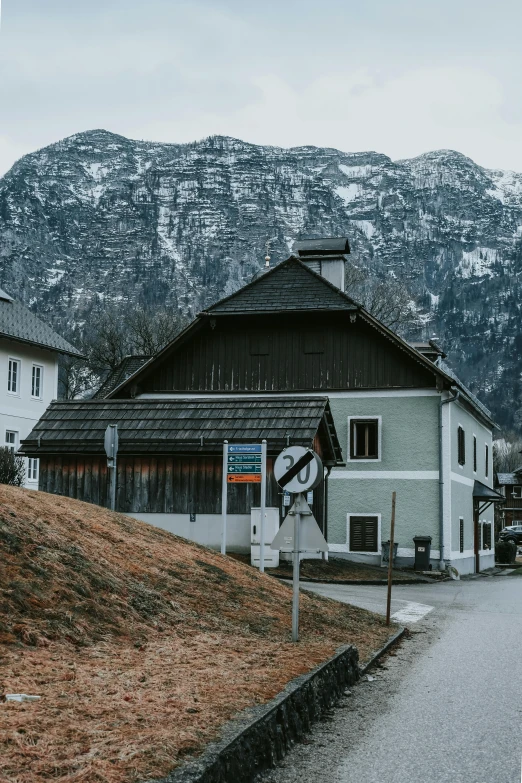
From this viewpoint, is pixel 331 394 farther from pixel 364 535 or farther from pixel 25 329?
pixel 25 329

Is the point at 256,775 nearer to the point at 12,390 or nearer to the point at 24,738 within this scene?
the point at 24,738

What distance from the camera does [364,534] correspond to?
33.8m

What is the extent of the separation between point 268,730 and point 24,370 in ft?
139

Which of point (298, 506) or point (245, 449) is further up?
point (245, 449)

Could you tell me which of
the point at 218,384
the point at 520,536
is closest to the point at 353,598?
the point at 218,384

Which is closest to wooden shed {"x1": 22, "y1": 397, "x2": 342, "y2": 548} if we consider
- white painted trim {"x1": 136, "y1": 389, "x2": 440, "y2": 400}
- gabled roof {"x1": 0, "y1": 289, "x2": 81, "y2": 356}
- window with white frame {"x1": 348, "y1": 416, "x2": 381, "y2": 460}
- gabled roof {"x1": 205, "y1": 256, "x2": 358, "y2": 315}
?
white painted trim {"x1": 136, "y1": 389, "x2": 440, "y2": 400}

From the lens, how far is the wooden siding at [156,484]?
25703 millimetres

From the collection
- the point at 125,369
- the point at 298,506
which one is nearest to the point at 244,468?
the point at 298,506

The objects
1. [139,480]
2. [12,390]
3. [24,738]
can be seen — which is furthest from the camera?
[12,390]

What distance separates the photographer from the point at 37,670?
762 cm

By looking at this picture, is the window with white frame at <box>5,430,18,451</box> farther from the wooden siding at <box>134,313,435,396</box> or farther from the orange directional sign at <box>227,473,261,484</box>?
the orange directional sign at <box>227,473,261,484</box>

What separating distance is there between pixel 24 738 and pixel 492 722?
401cm

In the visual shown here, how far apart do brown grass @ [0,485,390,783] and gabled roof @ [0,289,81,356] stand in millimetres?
31999

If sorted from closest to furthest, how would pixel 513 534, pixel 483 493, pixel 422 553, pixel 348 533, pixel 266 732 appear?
pixel 266 732
pixel 422 553
pixel 348 533
pixel 483 493
pixel 513 534
